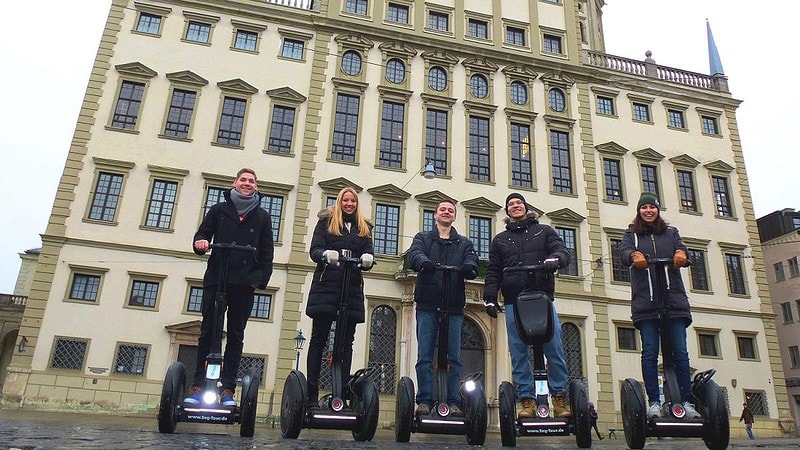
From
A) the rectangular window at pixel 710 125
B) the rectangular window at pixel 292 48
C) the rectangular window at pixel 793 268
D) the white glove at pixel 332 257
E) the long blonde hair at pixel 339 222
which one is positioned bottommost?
the white glove at pixel 332 257

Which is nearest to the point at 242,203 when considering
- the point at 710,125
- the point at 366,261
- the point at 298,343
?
the point at 366,261

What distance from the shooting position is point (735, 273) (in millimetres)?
24531

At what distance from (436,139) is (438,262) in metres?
18.6

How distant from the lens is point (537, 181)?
23969 mm

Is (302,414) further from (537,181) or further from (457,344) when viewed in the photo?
Result: (537,181)

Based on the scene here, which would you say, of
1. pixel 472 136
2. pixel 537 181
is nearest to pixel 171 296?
pixel 472 136

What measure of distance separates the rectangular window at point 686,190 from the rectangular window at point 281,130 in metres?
18.3

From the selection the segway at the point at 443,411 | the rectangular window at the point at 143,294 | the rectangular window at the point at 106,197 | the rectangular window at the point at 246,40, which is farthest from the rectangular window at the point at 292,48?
the segway at the point at 443,411

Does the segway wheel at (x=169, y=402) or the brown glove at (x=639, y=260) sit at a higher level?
the brown glove at (x=639, y=260)

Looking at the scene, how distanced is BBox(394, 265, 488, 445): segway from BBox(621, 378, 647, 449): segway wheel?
126 cm

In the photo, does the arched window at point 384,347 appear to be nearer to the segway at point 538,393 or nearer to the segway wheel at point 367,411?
the segway wheel at point 367,411

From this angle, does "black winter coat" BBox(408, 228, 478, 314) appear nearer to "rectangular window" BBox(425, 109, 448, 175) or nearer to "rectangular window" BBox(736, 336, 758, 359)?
"rectangular window" BBox(425, 109, 448, 175)

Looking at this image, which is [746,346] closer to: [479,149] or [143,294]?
[479,149]

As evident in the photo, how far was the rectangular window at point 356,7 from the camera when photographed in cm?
2555
